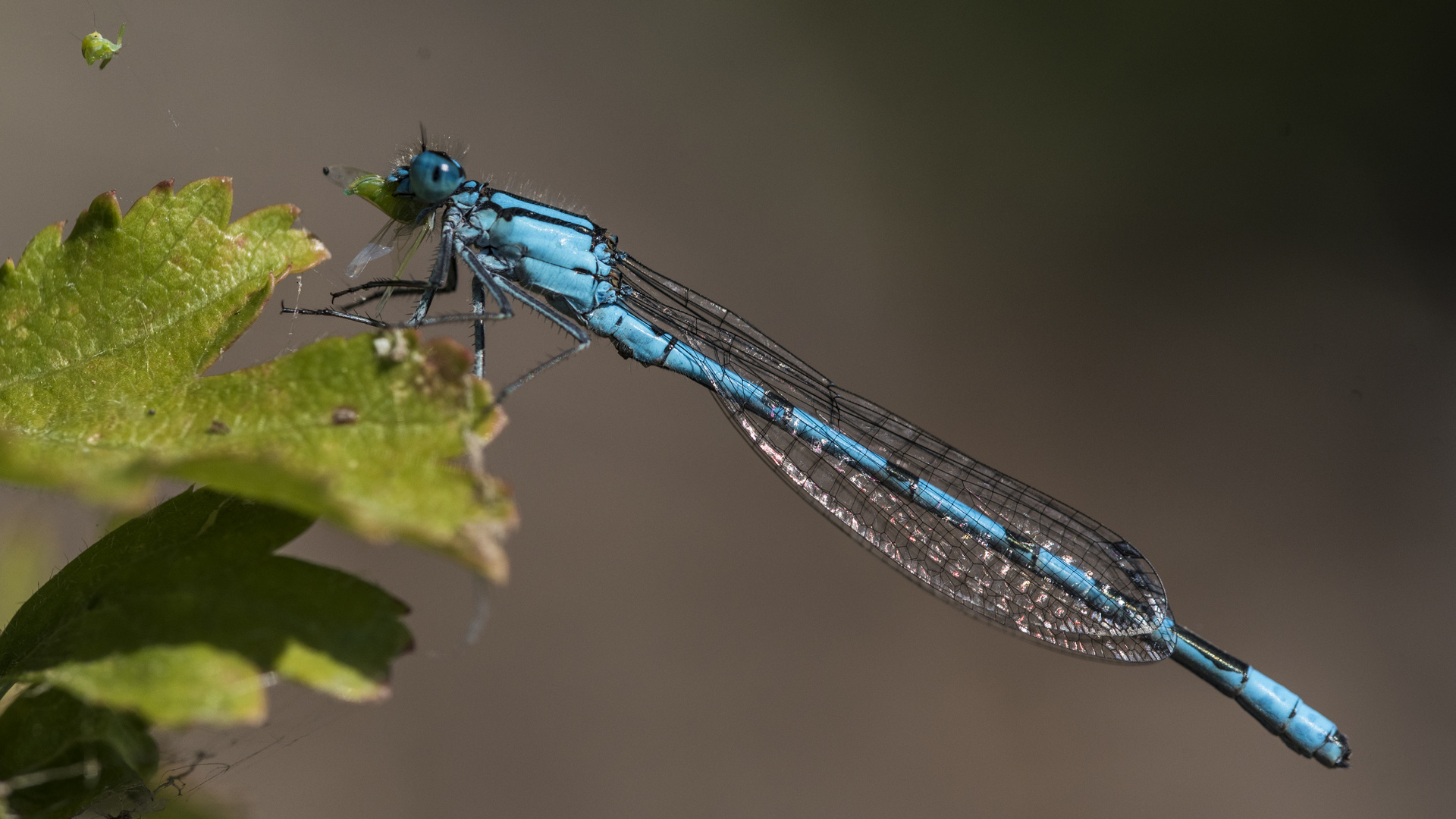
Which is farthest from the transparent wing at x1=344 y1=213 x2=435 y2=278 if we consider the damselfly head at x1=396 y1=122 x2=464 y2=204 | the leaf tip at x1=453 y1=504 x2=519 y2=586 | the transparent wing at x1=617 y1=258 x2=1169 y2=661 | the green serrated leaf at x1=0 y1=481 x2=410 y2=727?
the leaf tip at x1=453 y1=504 x2=519 y2=586

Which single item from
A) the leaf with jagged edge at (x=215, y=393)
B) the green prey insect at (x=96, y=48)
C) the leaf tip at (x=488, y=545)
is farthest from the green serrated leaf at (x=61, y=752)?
the green prey insect at (x=96, y=48)

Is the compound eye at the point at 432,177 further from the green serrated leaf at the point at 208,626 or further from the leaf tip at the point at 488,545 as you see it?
the leaf tip at the point at 488,545

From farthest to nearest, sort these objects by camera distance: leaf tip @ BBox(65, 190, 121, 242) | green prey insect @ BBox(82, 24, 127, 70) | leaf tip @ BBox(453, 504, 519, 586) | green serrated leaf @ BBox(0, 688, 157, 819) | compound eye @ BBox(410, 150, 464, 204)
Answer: compound eye @ BBox(410, 150, 464, 204) < green prey insect @ BBox(82, 24, 127, 70) < leaf tip @ BBox(65, 190, 121, 242) < green serrated leaf @ BBox(0, 688, 157, 819) < leaf tip @ BBox(453, 504, 519, 586)

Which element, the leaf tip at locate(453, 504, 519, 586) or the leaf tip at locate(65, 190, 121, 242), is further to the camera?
the leaf tip at locate(65, 190, 121, 242)

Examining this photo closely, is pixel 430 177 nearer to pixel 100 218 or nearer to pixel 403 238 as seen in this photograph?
pixel 403 238

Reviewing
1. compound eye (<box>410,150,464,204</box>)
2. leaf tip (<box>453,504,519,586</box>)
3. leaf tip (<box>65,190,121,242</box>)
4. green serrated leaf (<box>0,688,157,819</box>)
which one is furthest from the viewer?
compound eye (<box>410,150,464,204</box>)

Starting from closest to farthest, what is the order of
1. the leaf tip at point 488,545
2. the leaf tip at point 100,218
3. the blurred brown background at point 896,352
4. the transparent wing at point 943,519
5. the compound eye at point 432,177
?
the leaf tip at point 488,545, the leaf tip at point 100,218, the compound eye at point 432,177, the transparent wing at point 943,519, the blurred brown background at point 896,352

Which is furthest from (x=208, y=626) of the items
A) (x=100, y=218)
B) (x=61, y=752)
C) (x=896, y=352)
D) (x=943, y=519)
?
(x=896, y=352)

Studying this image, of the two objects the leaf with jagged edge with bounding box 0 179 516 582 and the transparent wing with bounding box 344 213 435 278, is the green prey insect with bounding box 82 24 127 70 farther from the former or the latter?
the transparent wing with bounding box 344 213 435 278
